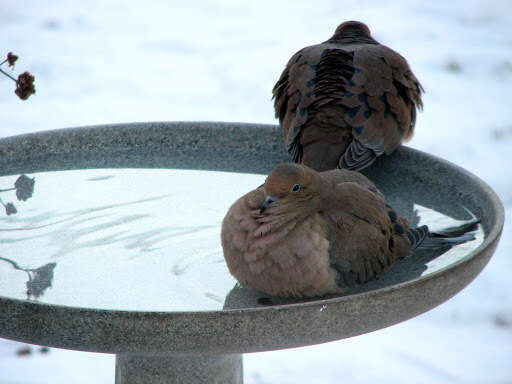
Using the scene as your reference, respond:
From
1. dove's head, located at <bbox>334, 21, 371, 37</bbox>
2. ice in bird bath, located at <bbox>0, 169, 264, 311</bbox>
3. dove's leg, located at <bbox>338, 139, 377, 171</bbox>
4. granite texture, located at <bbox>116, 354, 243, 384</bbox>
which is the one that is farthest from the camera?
dove's head, located at <bbox>334, 21, 371, 37</bbox>

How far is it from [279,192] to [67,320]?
0.44 metres

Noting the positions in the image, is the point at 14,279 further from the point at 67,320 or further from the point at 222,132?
the point at 222,132

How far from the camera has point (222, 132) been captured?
1891 mm

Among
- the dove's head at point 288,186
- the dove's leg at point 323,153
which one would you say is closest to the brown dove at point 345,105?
the dove's leg at point 323,153

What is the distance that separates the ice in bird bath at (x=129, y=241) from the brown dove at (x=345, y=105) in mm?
202

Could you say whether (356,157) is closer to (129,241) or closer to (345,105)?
(345,105)

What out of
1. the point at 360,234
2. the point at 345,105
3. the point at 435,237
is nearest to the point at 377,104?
the point at 345,105

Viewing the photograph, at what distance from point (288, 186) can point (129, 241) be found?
1.21ft

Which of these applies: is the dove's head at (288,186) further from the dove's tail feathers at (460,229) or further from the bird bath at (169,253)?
the dove's tail feathers at (460,229)

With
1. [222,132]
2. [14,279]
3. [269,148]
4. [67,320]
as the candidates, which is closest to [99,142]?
[222,132]

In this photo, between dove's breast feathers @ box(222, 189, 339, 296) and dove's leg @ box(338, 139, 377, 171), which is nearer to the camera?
dove's breast feathers @ box(222, 189, 339, 296)

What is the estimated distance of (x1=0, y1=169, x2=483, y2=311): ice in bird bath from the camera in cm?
120

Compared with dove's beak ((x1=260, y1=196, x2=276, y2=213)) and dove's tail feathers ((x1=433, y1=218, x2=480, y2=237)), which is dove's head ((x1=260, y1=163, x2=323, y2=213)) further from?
dove's tail feathers ((x1=433, y1=218, x2=480, y2=237))

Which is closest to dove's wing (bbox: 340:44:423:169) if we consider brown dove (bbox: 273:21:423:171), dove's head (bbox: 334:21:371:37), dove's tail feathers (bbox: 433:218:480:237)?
brown dove (bbox: 273:21:423:171)
